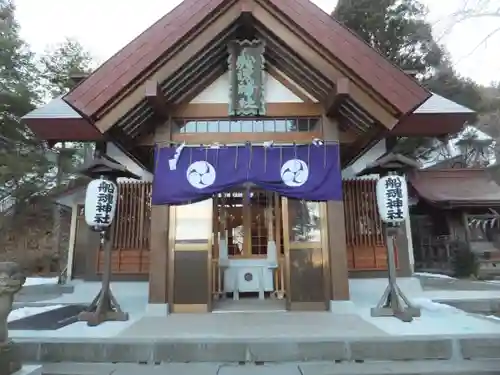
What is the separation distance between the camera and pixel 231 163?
612 cm

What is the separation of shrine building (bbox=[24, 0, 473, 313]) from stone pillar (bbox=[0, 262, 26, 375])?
2.67 meters

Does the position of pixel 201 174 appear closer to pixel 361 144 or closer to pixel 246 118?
pixel 246 118

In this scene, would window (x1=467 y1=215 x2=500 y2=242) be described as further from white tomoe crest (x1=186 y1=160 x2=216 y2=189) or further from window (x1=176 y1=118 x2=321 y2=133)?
white tomoe crest (x1=186 y1=160 x2=216 y2=189)

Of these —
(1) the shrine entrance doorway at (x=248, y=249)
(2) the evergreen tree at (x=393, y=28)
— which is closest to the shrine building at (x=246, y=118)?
(1) the shrine entrance doorway at (x=248, y=249)

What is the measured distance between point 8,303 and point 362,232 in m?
6.45

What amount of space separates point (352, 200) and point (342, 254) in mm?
1985

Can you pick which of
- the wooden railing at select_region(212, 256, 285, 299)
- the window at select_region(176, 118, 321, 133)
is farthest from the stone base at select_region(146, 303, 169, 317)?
the window at select_region(176, 118, 321, 133)

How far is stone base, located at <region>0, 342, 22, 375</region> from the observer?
319 cm

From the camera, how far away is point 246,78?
21.4ft

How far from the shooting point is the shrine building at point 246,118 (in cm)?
566

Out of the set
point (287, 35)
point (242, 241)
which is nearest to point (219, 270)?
point (242, 241)

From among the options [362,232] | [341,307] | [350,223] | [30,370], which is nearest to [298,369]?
[341,307]

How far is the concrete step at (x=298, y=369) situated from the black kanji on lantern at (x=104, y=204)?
2.20m

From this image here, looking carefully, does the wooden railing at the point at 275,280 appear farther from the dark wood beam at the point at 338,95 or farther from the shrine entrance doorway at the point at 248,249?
the dark wood beam at the point at 338,95
